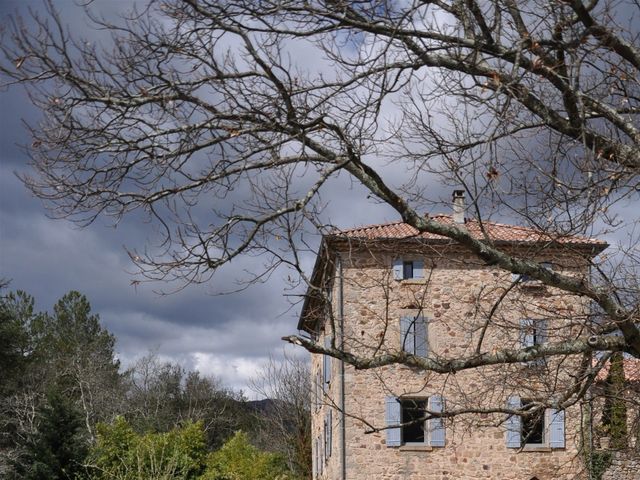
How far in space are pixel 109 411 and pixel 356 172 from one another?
112 ft

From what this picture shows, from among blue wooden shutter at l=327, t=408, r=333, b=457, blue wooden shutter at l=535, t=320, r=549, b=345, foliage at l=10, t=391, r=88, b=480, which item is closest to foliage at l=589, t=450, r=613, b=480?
blue wooden shutter at l=327, t=408, r=333, b=457

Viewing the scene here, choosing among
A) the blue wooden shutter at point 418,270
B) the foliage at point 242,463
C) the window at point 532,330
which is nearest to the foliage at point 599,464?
the blue wooden shutter at point 418,270

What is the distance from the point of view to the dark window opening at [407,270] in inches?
997

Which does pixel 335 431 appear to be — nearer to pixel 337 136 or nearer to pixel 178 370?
pixel 337 136

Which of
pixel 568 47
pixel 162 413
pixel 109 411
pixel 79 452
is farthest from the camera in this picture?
pixel 162 413

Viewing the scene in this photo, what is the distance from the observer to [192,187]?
7242 mm

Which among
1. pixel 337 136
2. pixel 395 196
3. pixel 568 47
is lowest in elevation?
pixel 395 196

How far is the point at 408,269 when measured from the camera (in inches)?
1000

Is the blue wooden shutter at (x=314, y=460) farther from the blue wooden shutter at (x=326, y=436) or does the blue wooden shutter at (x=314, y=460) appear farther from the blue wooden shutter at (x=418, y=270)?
the blue wooden shutter at (x=418, y=270)

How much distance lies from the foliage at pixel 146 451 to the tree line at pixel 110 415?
0.03 metres

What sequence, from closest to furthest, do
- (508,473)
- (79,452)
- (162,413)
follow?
(79,452) < (508,473) < (162,413)

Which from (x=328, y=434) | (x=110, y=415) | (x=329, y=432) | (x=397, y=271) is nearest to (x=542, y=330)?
(x=397, y=271)

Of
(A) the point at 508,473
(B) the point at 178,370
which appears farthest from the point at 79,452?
(B) the point at 178,370

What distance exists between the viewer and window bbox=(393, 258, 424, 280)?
25.2 m
